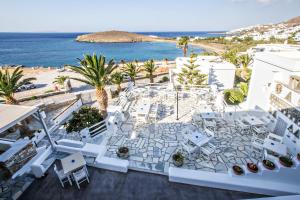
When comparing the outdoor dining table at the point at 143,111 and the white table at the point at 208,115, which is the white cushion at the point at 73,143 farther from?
the white table at the point at 208,115

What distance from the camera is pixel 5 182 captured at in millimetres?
6824

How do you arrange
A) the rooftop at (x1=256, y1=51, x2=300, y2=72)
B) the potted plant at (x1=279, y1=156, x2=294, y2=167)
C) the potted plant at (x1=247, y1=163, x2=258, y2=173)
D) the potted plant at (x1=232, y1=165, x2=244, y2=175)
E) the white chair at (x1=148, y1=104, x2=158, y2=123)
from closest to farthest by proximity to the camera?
the potted plant at (x1=279, y1=156, x2=294, y2=167), the potted plant at (x1=247, y1=163, x2=258, y2=173), the potted plant at (x1=232, y1=165, x2=244, y2=175), the rooftop at (x1=256, y1=51, x2=300, y2=72), the white chair at (x1=148, y1=104, x2=158, y2=123)

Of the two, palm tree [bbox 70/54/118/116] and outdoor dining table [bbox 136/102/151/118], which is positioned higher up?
palm tree [bbox 70/54/118/116]

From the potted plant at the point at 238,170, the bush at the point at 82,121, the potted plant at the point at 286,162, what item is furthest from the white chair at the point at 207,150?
the bush at the point at 82,121

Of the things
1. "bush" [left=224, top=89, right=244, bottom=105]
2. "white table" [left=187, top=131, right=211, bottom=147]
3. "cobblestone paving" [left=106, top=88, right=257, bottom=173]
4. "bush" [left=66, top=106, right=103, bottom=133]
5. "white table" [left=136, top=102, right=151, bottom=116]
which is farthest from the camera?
"bush" [left=224, top=89, right=244, bottom=105]

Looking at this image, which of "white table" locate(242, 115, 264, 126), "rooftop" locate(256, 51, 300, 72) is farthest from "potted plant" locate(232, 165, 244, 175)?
"rooftop" locate(256, 51, 300, 72)

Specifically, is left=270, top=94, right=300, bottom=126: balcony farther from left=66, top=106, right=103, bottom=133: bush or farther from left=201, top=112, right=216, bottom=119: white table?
left=66, top=106, right=103, bottom=133: bush

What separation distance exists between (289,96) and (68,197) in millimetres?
11045

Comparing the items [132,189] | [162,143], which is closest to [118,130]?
[162,143]

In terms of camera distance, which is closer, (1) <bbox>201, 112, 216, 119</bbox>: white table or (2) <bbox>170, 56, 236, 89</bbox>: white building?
(1) <bbox>201, 112, 216, 119</bbox>: white table

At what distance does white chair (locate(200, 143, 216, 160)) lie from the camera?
745 cm

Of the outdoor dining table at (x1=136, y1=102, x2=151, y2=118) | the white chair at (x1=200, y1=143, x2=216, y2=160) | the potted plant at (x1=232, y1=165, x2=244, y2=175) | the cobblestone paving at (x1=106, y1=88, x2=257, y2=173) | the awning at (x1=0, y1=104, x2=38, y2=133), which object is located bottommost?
the cobblestone paving at (x1=106, y1=88, x2=257, y2=173)

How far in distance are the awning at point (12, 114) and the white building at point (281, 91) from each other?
39.2 ft

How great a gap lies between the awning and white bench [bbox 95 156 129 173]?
347cm
